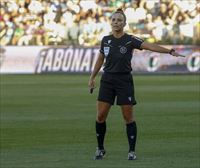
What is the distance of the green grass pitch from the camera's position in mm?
9844

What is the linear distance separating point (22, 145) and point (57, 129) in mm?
2470

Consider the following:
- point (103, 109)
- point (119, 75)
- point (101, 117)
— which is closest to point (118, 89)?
point (119, 75)

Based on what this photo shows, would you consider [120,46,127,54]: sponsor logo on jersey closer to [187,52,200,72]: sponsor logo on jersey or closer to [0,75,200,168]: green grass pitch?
[0,75,200,168]: green grass pitch

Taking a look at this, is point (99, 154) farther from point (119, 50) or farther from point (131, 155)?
point (119, 50)

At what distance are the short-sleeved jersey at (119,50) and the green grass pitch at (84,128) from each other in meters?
1.18

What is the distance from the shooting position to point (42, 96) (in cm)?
2273

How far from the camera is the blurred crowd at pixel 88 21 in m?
37.0

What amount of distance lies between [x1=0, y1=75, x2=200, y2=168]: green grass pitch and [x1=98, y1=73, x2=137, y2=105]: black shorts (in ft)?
2.46

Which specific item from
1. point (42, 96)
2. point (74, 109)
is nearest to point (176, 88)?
point (42, 96)

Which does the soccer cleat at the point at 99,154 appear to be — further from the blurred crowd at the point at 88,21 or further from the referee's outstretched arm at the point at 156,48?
the blurred crowd at the point at 88,21

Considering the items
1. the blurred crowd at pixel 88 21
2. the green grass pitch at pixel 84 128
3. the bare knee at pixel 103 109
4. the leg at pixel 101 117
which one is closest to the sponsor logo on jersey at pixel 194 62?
the blurred crowd at pixel 88 21

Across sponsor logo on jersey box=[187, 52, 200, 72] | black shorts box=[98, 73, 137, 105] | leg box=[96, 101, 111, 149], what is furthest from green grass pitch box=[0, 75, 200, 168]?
sponsor logo on jersey box=[187, 52, 200, 72]

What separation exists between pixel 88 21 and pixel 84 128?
2494 centimetres

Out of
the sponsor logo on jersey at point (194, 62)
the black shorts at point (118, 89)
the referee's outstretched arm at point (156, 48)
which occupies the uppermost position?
the referee's outstretched arm at point (156, 48)
